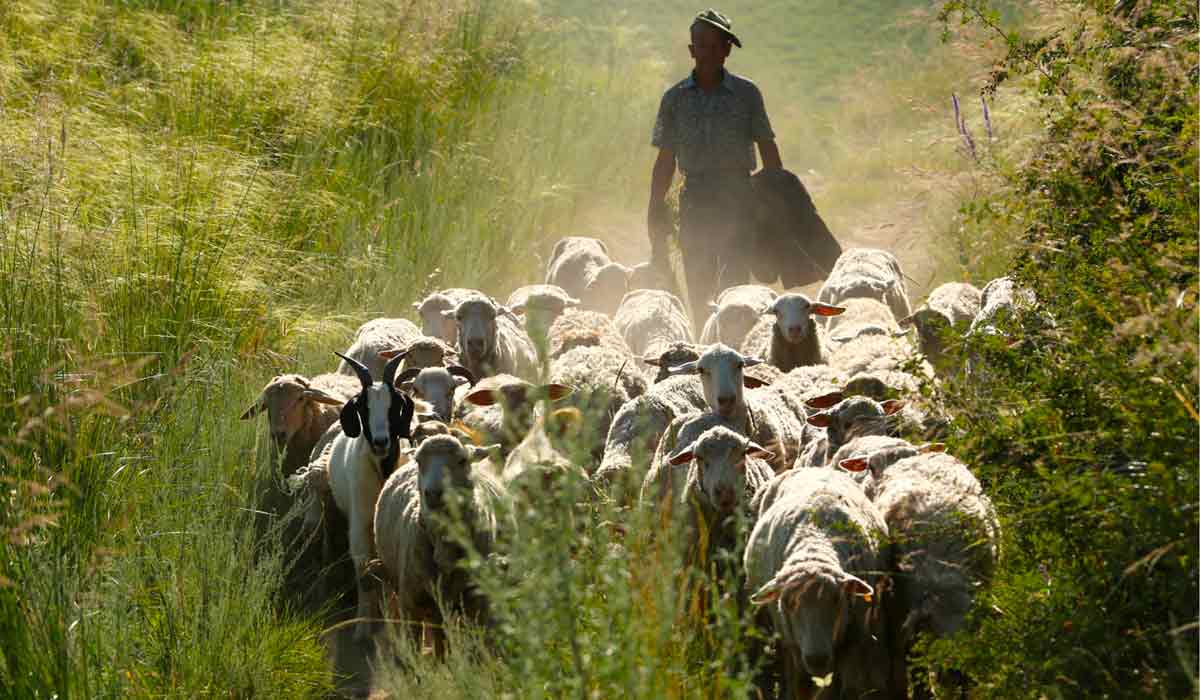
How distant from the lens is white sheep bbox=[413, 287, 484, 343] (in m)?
10.3

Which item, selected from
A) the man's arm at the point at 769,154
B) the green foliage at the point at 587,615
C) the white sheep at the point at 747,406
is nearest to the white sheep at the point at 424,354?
the white sheep at the point at 747,406

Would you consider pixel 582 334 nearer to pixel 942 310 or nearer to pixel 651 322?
pixel 651 322

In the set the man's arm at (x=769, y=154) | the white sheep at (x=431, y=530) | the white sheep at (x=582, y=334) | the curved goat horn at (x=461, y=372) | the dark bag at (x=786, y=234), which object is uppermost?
the man's arm at (x=769, y=154)

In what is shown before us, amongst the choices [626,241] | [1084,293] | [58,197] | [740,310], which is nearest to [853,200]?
[626,241]

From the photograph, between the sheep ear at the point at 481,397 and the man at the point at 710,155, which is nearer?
the sheep ear at the point at 481,397

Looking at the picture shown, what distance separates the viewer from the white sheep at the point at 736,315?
10.8m

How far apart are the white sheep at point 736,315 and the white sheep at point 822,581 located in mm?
4778

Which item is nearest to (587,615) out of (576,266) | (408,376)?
(408,376)

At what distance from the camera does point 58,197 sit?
753 centimetres

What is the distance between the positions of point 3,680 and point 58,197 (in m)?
3.66

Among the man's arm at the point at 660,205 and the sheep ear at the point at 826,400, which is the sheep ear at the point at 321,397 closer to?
A: the sheep ear at the point at 826,400

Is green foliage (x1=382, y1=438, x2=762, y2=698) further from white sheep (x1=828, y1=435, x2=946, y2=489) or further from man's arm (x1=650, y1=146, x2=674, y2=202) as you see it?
man's arm (x1=650, y1=146, x2=674, y2=202)

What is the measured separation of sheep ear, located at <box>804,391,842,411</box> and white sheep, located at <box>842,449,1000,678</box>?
145 cm

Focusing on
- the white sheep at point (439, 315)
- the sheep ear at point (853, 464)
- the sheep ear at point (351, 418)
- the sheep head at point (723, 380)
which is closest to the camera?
the sheep ear at point (853, 464)
